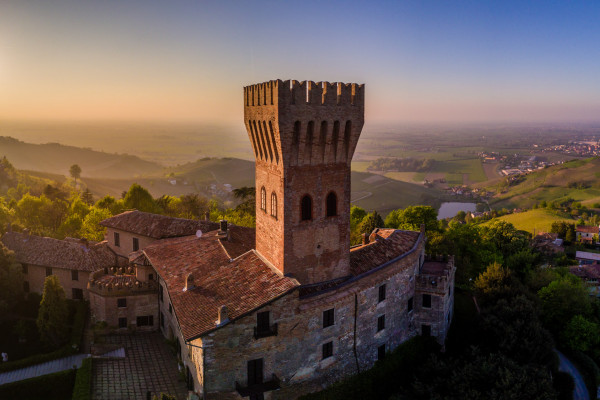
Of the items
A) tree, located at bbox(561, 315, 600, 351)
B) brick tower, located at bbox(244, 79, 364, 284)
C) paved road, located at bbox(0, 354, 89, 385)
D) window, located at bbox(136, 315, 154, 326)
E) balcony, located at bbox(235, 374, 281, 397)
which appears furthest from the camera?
tree, located at bbox(561, 315, 600, 351)

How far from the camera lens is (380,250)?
1463 inches

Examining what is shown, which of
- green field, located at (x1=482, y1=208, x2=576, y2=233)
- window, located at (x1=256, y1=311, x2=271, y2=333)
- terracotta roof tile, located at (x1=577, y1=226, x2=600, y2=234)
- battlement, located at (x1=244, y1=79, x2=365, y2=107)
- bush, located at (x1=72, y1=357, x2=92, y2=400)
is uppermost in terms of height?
battlement, located at (x1=244, y1=79, x2=365, y2=107)

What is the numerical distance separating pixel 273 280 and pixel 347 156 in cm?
995

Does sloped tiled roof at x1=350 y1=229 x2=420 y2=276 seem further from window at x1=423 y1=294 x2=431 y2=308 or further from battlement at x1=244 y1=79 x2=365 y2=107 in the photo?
battlement at x1=244 y1=79 x2=365 y2=107

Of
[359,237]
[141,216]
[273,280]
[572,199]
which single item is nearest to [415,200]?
[572,199]

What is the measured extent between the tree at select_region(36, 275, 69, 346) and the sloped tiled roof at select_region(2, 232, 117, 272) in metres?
5.78

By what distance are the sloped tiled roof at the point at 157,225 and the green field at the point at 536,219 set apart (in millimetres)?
96916

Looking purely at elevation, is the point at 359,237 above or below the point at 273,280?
below

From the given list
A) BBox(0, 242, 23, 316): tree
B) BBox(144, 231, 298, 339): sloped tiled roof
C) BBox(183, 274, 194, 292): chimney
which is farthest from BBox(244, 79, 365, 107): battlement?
BBox(0, 242, 23, 316): tree

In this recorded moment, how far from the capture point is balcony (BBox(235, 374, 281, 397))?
25703mm

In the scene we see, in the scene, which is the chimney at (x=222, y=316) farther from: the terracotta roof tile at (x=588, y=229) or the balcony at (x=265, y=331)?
the terracotta roof tile at (x=588, y=229)

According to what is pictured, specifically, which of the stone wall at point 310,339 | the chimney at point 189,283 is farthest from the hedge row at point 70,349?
the stone wall at point 310,339

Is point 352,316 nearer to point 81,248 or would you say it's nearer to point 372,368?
point 372,368

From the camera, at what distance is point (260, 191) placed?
31.9m
